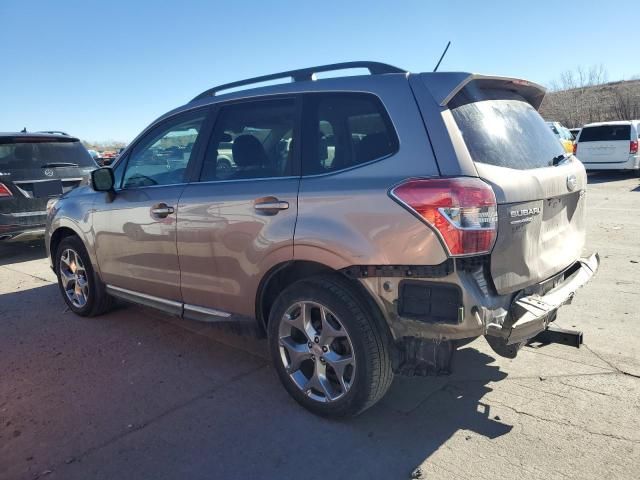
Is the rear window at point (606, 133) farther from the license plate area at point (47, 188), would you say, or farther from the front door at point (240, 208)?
the front door at point (240, 208)

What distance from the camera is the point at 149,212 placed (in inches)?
159

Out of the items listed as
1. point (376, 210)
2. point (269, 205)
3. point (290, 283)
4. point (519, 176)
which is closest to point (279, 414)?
point (290, 283)

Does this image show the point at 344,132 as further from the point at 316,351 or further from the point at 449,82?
the point at 316,351

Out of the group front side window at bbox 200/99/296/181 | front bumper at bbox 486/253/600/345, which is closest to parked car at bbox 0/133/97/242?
front side window at bbox 200/99/296/181

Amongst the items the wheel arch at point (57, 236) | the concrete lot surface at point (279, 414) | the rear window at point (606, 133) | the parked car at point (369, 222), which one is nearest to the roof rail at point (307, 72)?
the parked car at point (369, 222)

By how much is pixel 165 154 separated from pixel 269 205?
1.45 meters

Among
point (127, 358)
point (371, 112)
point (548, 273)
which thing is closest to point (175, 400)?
point (127, 358)

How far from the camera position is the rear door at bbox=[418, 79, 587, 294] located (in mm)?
2656

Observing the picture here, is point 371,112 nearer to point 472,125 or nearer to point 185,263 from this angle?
point 472,125

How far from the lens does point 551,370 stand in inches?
143

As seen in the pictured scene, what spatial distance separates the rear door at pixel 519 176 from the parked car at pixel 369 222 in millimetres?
13

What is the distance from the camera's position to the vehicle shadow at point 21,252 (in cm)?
824

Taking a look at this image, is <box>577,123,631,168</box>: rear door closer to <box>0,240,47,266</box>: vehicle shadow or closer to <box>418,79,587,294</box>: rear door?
<box>418,79,587,294</box>: rear door

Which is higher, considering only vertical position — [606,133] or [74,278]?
[606,133]
